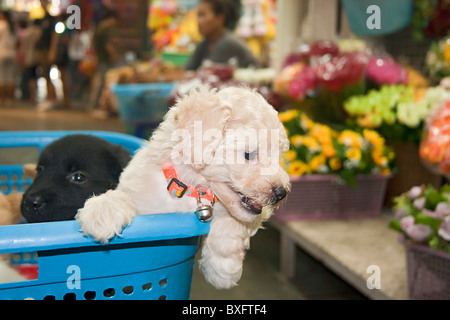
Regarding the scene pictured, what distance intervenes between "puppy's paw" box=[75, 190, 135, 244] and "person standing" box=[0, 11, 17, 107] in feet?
29.2

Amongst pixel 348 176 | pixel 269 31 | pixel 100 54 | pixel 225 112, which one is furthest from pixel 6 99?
pixel 225 112

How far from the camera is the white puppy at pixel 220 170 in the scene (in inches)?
45.7

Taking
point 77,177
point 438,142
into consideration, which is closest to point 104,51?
point 438,142

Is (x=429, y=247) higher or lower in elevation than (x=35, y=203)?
lower

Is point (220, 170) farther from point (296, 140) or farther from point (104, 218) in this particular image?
point (296, 140)

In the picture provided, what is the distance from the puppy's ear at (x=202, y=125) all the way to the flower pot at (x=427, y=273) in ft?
3.21

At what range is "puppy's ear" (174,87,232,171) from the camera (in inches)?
45.6

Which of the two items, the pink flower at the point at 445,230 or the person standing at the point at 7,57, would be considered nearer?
the pink flower at the point at 445,230

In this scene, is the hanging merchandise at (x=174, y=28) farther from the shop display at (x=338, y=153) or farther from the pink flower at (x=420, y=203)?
the pink flower at (x=420, y=203)

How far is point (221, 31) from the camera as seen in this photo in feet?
14.4

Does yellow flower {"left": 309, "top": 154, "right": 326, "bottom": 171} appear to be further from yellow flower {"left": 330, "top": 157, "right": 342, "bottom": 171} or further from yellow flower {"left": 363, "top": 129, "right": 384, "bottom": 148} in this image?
yellow flower {"left": 363, "top": 129, "right": 384, "bottom": 148}

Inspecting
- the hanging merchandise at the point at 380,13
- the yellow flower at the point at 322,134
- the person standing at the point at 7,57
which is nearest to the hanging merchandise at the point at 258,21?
the hanging merchandise at the point at 380,13

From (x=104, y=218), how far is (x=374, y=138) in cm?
218
